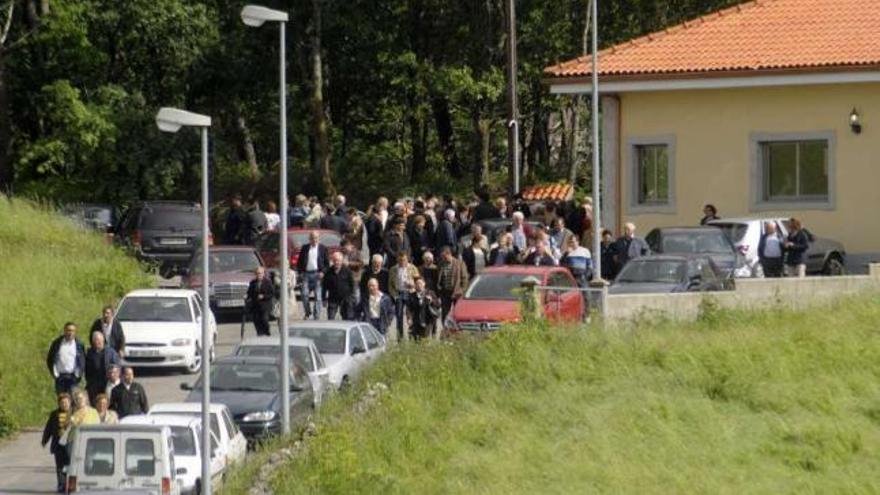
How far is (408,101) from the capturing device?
77.6 meters

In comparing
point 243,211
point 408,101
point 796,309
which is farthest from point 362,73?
point 796,309

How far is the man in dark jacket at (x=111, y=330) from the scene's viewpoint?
121 feet

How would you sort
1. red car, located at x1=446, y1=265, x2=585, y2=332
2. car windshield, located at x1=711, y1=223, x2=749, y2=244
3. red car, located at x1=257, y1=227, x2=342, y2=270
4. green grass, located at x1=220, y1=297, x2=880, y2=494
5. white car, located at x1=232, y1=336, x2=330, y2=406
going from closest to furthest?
1. green grass, located at x1=220, y1=297, x2=880, y2=494
2. white car, located at x1=232, y1=336, x2=330, y2=406
3. red car, located at x1=446, y1=265, x2=585, y2=332
4. car windshield, located at x1=711, y1=223, x2=749, y2=244
5. red car, located at x1=257, y1=227, x2=342, y2=270

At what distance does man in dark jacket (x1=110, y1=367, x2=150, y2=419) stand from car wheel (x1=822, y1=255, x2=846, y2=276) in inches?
573

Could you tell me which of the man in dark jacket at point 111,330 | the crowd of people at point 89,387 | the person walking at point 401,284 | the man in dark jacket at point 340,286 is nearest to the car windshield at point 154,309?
the man in dark jacket at point 340,286

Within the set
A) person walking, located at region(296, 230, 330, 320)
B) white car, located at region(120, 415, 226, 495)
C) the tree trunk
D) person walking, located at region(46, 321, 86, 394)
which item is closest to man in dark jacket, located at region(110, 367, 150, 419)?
white car, located at region(120, 415, 226, 495)

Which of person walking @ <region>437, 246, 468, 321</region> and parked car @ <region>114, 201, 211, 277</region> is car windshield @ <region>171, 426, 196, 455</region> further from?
parked car @ <region>114, 201, 211, 277</region>

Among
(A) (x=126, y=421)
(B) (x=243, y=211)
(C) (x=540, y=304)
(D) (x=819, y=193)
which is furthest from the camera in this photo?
(B) (x=243, y=211)

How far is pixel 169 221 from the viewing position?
174ft

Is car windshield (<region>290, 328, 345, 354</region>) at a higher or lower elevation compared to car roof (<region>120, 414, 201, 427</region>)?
higher

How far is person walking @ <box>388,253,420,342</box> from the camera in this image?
129ft

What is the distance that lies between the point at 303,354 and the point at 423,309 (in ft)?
13.2

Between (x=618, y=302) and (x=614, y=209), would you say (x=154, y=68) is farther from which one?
(x=618, y=302)

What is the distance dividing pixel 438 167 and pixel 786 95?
35.0 m
